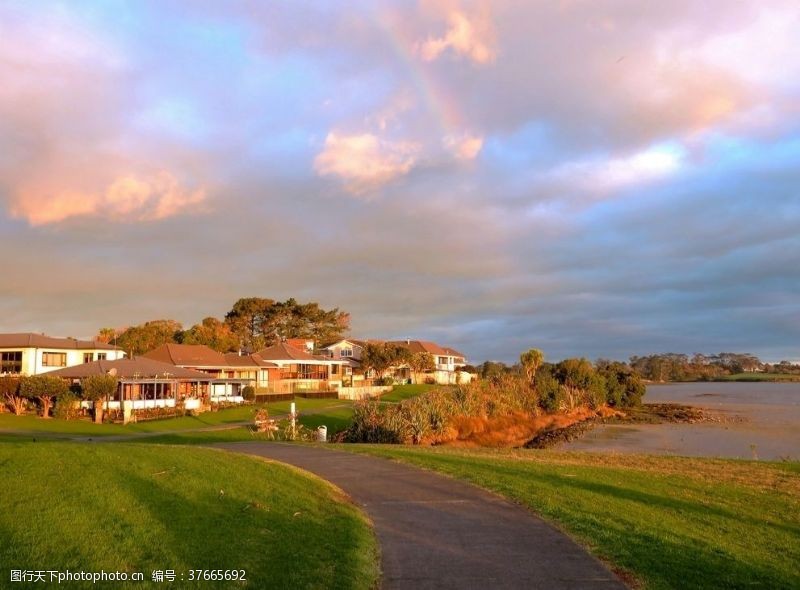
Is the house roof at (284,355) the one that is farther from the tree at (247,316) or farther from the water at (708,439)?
the water at (708,439)

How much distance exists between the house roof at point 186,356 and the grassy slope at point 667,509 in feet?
145

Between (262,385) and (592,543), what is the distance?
58.2m

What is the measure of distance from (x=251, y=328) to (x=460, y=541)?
319 ft

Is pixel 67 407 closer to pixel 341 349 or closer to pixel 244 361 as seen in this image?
pixel 244 361

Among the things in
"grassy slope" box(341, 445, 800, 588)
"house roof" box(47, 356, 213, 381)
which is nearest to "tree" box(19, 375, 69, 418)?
"house roof" box(47, 356, 213, 381)

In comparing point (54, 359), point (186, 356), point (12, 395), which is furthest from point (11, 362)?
point (12, 395)

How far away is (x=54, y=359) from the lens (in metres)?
59.6

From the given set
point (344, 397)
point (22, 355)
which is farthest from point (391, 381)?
point (22, 355)

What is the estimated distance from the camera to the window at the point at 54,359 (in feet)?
191

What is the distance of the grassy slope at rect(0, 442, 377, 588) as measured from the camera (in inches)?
269

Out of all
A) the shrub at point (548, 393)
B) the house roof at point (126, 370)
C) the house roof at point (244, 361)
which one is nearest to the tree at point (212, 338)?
the house roof at point (244, 361)

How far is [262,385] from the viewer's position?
64.2 metres

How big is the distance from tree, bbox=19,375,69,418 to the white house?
477 inches

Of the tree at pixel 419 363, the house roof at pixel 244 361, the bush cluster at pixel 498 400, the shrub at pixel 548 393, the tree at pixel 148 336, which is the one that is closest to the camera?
the bush cluster at pixel 498 400
